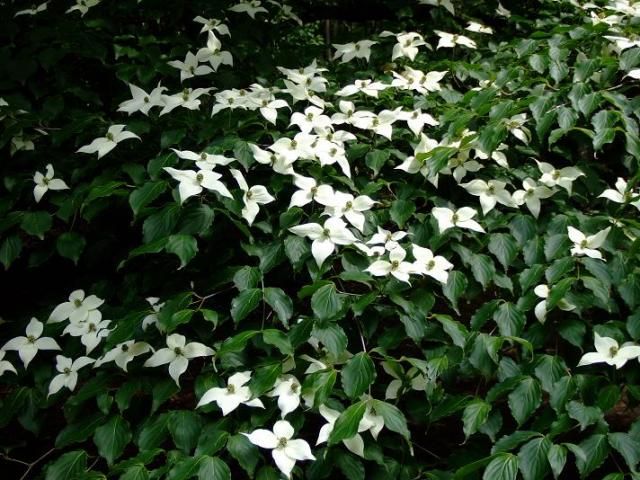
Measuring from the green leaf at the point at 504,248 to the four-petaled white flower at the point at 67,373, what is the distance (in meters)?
1.10

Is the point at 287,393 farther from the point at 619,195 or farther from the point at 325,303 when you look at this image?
the point at 619,195

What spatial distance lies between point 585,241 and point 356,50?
1273 millimetres

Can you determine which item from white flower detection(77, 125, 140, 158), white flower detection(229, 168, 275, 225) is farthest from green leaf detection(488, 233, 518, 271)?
white flower detection(77, 125, 140, 158)

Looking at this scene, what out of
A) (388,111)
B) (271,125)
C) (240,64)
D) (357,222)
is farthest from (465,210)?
(240,64)

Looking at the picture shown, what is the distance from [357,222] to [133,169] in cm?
67

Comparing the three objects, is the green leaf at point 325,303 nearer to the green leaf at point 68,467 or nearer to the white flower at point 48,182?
the green leaf at point 68,467

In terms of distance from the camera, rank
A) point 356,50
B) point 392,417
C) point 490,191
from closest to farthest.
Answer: point 392,417 → point 490,191 → point 356,50

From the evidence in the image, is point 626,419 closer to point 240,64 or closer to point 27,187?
point 240,64

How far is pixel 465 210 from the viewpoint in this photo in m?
1.99

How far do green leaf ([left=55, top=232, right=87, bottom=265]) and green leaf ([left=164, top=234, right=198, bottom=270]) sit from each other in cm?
42

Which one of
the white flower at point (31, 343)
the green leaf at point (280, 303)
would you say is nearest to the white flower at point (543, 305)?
the green leaf at point (280, 303)

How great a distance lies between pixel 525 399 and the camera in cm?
170

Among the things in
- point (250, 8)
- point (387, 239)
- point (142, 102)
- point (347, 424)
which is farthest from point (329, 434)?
point (250, 8)

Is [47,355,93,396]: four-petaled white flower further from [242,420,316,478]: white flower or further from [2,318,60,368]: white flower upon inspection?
[242,420,316,478]: white flower
